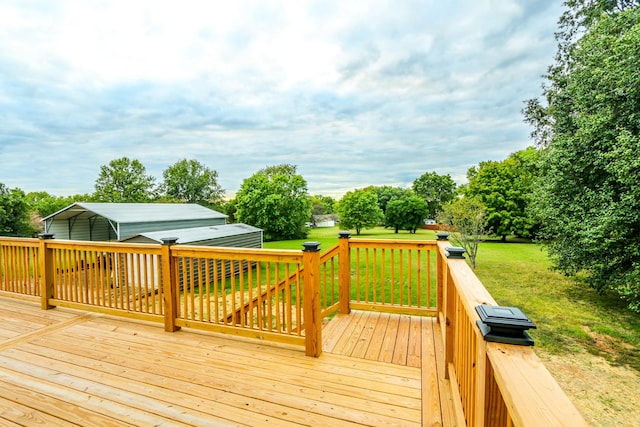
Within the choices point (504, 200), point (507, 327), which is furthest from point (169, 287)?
point (504, 200)

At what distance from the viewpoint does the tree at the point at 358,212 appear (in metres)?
29.0

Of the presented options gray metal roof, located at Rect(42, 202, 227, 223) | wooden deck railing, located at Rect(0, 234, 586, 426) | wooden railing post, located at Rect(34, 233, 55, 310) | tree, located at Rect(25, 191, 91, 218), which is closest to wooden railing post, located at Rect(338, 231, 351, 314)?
wooden deck railing, located at Rect(0, 234, 586, 426)

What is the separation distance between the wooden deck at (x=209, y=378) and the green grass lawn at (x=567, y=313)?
397 centimetres

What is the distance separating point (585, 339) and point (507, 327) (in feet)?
22.2

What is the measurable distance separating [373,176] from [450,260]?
30.9m

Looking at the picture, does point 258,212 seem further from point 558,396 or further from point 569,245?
point 558,396

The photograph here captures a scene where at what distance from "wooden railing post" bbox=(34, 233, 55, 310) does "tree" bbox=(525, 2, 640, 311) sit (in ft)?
29.7

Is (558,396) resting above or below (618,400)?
above

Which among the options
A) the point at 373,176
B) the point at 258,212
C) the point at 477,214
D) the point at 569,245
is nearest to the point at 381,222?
the point at 373,176

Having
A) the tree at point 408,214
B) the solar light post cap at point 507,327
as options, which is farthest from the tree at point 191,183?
the solar light post cap at point 507,327

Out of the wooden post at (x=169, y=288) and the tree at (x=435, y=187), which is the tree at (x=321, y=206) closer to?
the tree at (x=435, y=187)

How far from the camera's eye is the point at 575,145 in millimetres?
6270

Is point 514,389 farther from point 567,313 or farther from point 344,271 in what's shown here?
point 567,313

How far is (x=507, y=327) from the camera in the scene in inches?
32.8
